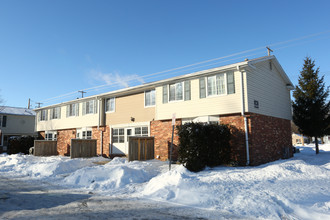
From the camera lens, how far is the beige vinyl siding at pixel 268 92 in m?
14.6

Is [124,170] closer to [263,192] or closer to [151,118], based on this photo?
[263,192]

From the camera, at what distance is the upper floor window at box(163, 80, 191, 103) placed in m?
16.5

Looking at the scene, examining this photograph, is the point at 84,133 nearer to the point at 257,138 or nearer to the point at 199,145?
the point at 199,145

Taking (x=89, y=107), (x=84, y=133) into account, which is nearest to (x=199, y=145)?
(x=89, y=107)

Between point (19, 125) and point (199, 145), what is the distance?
32047mm

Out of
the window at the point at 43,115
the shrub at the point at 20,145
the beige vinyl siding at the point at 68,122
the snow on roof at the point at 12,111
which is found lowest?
the shrub at the point at 20,145

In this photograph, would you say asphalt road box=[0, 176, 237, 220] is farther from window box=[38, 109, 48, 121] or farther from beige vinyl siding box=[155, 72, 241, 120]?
window box=[38, 109, 48, 121]

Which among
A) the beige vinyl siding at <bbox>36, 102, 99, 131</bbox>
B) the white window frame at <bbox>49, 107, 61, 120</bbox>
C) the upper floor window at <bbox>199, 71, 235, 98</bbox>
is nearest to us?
the upper floor window at <bbox>199, 71, 235, 98</bbox>

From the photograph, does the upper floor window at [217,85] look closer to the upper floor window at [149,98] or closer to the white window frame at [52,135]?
the upper floor window at [149,98]

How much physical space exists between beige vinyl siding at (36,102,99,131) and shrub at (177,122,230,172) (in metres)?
12.5

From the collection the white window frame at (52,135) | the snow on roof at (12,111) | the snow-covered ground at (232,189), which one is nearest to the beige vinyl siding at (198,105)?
the snow-covered ground at (232,189)

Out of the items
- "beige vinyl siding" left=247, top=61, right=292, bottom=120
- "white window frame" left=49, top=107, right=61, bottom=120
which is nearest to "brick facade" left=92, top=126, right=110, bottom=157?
"white window frame" left=49, top=107, right=61, bottom=120

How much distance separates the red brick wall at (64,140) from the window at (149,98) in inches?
381

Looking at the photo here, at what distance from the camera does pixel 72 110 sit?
83.6 feet
